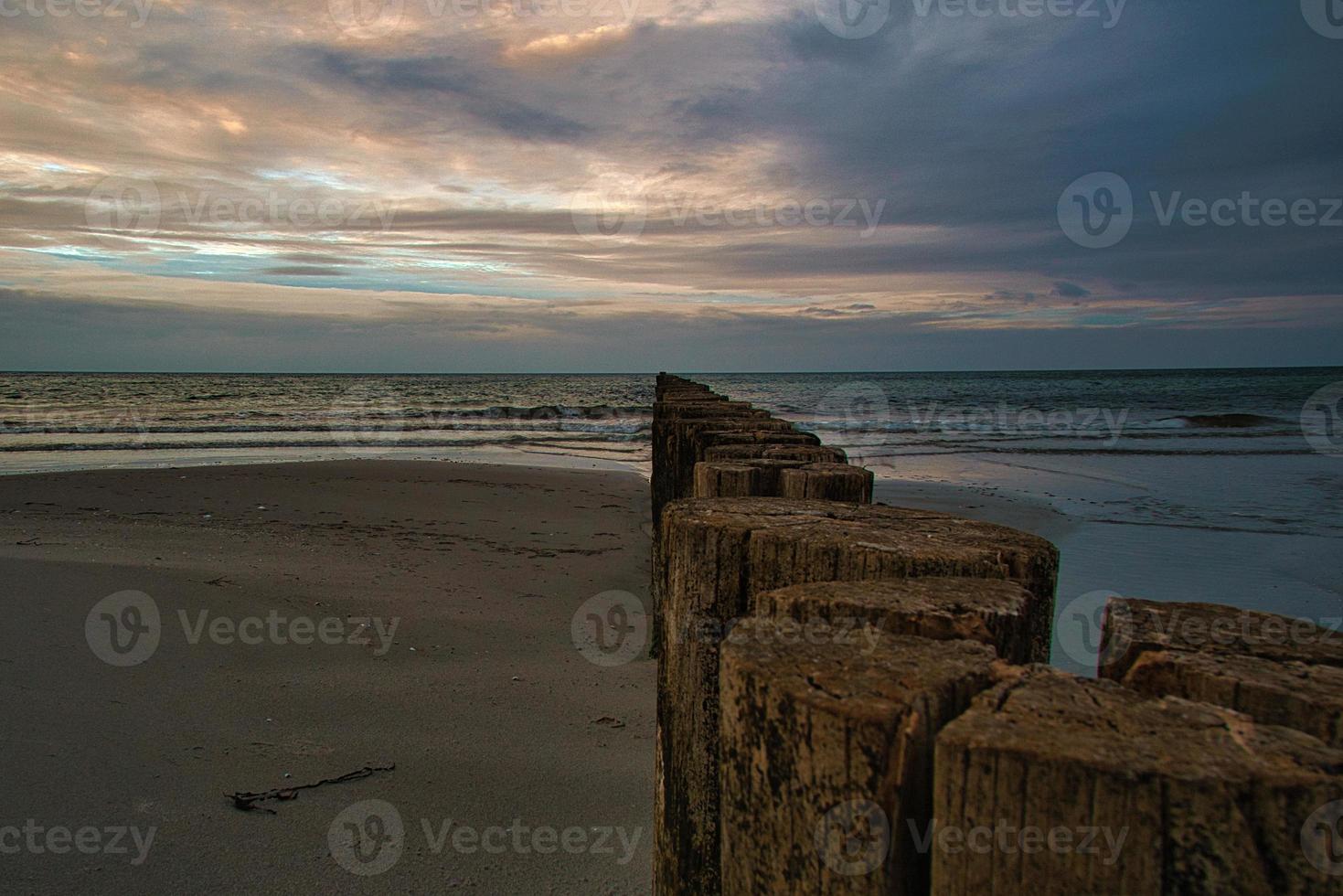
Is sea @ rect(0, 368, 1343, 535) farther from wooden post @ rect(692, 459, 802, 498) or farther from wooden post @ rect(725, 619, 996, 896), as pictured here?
wooden post @ rect(725, 619, 996, 896)

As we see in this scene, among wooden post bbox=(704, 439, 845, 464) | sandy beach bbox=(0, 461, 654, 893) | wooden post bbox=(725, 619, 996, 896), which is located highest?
wooden post bbox=(704, 439, 845, 464)

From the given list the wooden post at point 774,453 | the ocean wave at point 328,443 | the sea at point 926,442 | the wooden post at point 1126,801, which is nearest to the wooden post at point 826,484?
the wooden post at point 774,453

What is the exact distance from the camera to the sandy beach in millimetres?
2770

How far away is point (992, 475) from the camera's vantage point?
46.4 ft

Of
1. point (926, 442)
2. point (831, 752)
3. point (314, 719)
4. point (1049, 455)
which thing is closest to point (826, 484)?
point (831, 752)

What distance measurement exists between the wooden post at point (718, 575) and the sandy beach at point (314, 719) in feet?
4.62

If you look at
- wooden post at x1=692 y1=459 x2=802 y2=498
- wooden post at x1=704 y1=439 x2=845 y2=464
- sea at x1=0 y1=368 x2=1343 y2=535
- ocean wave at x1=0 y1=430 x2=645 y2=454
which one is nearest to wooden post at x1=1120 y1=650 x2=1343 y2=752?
wooden post at x1=692 y1=459 x2=802 y2=498

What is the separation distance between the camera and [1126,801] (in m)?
0.75

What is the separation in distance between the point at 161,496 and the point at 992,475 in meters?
12.1

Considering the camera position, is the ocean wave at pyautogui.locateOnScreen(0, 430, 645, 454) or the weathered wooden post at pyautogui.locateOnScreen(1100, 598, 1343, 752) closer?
the weathered wooden post at pyautogui.locateOnScreen(1100, 598, 1343, 752)

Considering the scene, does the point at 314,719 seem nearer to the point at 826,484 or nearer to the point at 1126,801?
the point at 826,484

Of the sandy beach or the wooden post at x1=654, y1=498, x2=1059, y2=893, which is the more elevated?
the wooden post at x1=654, y1=498, x2=1059, y2=893

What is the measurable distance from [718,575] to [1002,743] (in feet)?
2.78

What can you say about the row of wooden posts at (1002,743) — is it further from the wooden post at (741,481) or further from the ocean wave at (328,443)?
the ocean wave at (328,443)
